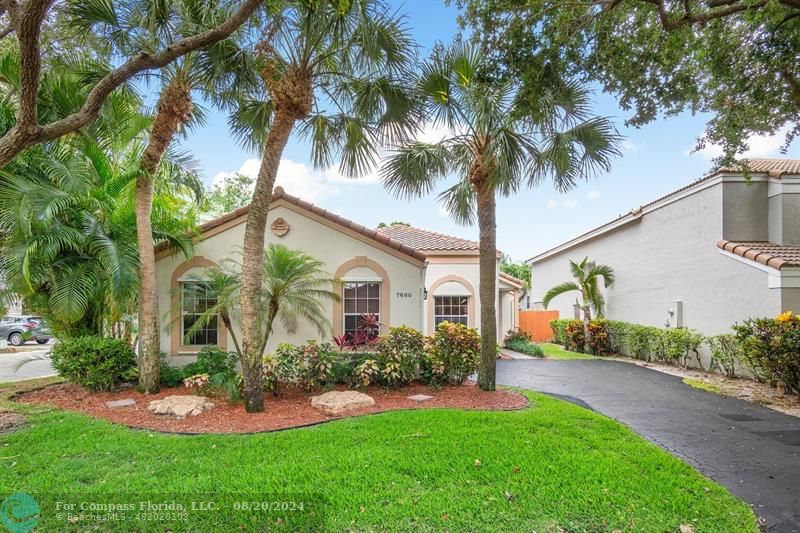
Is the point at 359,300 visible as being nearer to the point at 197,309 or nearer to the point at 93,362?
the point at 197,309

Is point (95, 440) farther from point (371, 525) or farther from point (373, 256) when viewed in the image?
point (373, 256)

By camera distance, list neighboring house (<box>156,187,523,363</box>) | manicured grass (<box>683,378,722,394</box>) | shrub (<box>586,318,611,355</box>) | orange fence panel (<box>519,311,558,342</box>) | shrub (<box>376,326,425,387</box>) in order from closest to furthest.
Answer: shrub (<box>376,326,425,387</box>)
manicured grass (<box>683,378,722,394</box>)
neighboring house (<box>156,187,523,363</box>)
shrub (<box>586,318,611,355</box>)
orange fence panel (<box>519,311,558,342</box>)


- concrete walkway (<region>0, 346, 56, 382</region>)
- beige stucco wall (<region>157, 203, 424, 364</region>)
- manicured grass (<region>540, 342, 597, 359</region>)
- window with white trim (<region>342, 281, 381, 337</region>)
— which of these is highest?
beige stucco wall (<region>157, 203, 424, 364</region>)

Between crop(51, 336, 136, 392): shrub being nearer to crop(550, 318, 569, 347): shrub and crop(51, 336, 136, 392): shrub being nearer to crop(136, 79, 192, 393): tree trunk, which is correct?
crop(136, 79, 192, 393): tree trunk

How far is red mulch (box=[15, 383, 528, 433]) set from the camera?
7.28 meters

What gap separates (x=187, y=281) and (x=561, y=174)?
33.1 ft

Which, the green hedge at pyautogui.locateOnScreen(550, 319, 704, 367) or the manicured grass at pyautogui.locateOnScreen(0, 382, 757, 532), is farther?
the green hedge at pyautogui.locateOnScreen(550, 319, 704, 367)

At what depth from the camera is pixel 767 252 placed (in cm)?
1258

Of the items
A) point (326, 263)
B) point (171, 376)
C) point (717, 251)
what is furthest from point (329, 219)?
point (717, 251)

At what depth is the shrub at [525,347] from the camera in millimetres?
18438

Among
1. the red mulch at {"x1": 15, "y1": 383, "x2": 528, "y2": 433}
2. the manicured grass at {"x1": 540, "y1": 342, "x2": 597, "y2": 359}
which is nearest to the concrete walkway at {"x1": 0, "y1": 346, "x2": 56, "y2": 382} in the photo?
the red mulch at {"x1": 15, "y1": 383, "x2": 528, "y2": 433}

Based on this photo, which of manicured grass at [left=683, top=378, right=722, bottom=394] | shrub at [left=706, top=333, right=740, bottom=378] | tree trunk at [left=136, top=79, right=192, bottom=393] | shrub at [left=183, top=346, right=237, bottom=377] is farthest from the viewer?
shrub at [left=706, top=333, right=740, bottom=378]

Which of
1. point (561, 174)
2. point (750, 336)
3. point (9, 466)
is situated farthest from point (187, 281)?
point (750, 336)

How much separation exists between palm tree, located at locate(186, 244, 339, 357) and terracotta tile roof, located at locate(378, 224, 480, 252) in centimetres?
731
